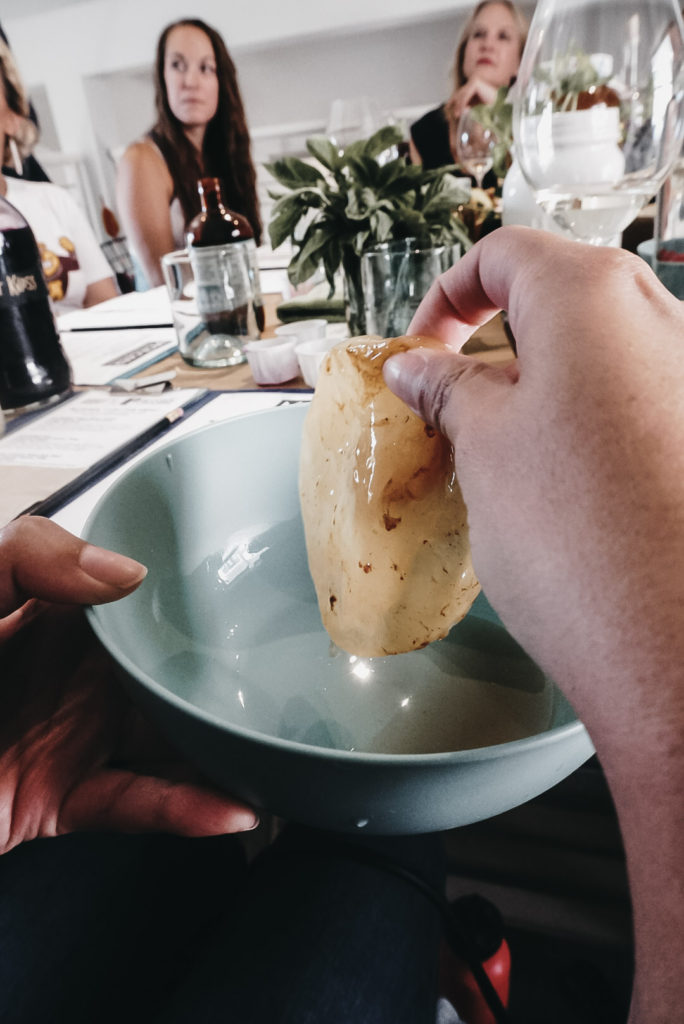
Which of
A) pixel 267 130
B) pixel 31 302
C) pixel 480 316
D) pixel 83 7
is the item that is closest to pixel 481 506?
pixel 480 316

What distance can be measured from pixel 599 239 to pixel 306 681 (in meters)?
0.56

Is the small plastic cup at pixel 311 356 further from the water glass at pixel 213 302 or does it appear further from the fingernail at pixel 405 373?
the fingernail at pixel 405 373

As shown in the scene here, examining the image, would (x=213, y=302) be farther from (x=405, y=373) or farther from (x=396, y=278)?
(x=405, y=373)

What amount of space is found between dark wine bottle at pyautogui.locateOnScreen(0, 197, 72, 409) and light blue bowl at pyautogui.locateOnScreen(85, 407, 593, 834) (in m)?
0.36

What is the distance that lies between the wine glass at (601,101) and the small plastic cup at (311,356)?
10.5 inches

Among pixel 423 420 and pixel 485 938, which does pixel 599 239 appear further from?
pixel 485 938

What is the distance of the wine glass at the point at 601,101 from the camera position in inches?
20.8

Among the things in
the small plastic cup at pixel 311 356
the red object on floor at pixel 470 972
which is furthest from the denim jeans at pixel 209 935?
the small plastic cup at pixel 311 356

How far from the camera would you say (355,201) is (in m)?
0.71

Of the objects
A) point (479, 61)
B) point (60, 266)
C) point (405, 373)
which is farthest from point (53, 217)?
point (405, 373)

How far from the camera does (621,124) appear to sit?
1.85 feet

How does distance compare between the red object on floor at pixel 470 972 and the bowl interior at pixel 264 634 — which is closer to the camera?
the bowl interior at pixel 264 634

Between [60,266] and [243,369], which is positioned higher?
[60,266]

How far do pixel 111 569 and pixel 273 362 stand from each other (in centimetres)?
46
